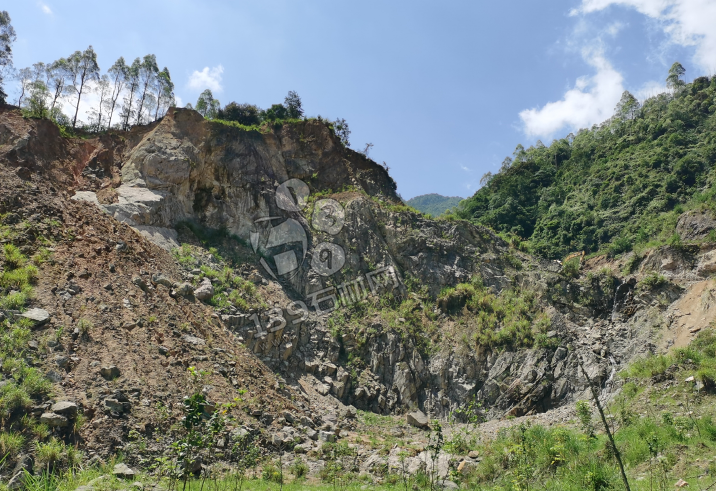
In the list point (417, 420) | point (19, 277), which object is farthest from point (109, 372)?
point (417, 420)

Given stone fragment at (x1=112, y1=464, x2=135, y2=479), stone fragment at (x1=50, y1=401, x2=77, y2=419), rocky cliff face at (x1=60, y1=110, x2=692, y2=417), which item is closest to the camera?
stone fragment at (x1=112, y1=464, x2=135, y2=479)

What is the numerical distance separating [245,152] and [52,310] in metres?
16.0

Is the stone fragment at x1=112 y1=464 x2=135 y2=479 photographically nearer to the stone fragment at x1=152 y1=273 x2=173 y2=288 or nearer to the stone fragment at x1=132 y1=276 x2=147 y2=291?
the stone fragment at x1=132 y1=276 x2=147 y2=291

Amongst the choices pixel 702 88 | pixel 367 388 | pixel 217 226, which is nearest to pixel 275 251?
pixel 217 226

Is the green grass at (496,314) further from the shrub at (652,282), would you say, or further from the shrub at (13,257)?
the shrub at (13,257)

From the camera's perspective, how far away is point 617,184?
136 feet

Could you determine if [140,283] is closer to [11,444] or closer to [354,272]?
[11,444]

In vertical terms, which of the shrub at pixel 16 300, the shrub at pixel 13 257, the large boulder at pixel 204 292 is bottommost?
the shrub at pixel 16 300

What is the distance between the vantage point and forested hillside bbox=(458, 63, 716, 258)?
117 ft

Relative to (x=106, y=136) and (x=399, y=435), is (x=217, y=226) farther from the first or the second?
(x=399, y=435)

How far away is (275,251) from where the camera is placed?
76.4ft

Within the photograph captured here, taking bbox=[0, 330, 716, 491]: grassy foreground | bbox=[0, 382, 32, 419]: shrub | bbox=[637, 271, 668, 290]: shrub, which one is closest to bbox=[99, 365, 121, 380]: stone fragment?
bbox=[0, 382, 32, 419]: shrub

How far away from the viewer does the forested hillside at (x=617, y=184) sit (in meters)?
35.8

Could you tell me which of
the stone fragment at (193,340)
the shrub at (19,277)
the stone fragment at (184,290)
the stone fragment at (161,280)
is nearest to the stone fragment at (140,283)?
the stone fragment at (161,280)
